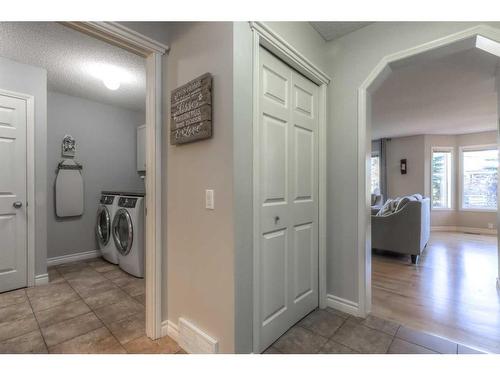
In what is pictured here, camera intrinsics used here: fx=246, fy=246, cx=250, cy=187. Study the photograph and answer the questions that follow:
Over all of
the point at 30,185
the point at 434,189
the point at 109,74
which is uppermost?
the point at 109,74

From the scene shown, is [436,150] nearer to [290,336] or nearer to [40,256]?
[290,336]

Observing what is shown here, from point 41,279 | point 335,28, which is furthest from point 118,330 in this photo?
point 335,28

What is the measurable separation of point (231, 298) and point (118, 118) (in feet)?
12.4

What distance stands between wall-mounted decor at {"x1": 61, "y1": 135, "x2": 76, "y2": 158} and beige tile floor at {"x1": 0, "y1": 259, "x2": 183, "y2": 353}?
164cm

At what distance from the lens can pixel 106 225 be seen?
332 centimetres

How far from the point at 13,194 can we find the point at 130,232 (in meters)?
1.23

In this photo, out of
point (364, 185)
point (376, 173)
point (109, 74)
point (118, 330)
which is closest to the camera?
point (118, 330)

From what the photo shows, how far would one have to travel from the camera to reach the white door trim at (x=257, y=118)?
1.46 metres

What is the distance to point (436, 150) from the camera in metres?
6.42

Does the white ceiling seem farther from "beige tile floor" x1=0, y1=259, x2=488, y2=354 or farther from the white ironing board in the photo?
the white ironing board

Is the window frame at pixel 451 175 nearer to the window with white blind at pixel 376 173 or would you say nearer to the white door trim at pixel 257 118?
the window with white blind at pixel 376 173

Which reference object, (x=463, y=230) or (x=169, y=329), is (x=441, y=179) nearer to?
(x=463, y=230)

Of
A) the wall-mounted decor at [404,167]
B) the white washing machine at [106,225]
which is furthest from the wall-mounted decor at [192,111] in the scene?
the wall-mounted decor at [404,167]
